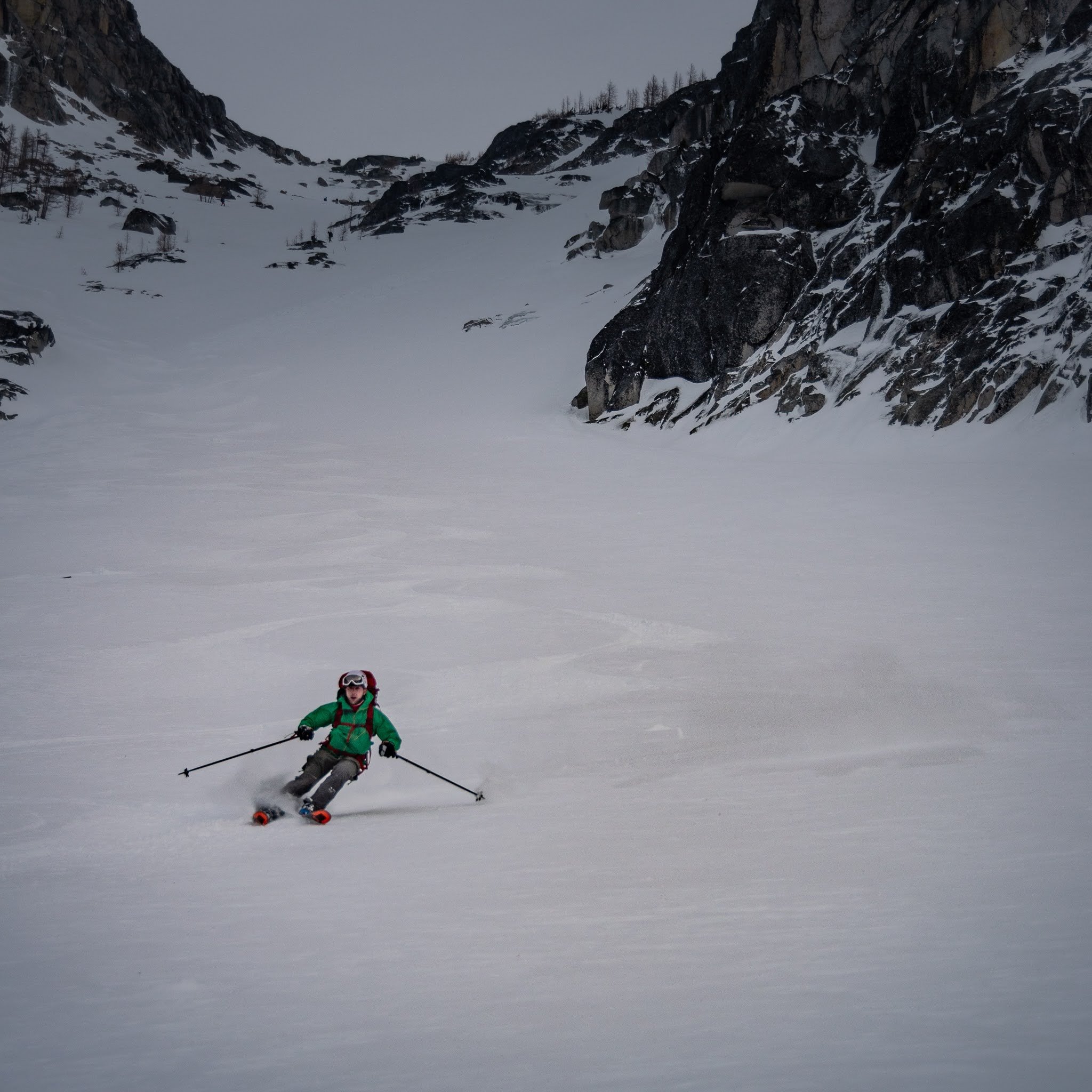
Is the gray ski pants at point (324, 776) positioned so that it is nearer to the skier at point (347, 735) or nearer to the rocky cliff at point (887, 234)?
the skier at point (347, 735)

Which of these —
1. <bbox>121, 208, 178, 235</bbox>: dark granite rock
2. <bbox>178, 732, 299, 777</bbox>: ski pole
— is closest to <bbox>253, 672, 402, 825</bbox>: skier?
<bbox>178, 732, 299, 777</bbox>: ski pole

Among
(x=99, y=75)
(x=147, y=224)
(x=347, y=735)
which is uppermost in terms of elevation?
(x=99, y=75)

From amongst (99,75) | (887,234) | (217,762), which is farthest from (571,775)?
(99,75)

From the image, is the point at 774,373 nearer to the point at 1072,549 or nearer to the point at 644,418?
the point at 644,418

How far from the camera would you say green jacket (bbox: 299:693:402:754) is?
733 cm

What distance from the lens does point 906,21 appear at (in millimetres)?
32312

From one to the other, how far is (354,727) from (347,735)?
10 centimetres

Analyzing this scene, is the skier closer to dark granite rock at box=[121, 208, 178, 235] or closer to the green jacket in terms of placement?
the green jacket

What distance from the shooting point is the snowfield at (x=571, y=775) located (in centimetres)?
327

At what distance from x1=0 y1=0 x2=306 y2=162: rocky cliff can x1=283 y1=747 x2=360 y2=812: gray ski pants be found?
12382 centimetres

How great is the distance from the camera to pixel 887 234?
28.6 metres

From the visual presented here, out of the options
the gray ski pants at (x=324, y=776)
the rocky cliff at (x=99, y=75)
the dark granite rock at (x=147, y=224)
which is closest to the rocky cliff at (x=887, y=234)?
the gray ski pants at (x=324, y=776)

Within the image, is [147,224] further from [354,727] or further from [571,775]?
[571,775]

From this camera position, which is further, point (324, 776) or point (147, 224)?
point (147, 224)
